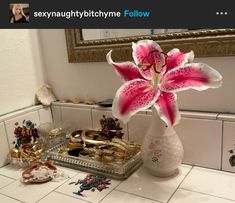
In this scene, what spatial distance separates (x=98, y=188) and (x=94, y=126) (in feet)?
0.98

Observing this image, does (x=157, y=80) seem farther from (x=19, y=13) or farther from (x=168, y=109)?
(x=19, y=13)

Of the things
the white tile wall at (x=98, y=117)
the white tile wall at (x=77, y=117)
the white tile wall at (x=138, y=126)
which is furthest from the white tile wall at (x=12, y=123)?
the white tile wall at (x=138, y=126)

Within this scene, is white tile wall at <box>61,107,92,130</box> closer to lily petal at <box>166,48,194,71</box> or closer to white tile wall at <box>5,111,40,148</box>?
white tile wall at <box>5,111,40,148</box>

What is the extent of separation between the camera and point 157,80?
67 cm

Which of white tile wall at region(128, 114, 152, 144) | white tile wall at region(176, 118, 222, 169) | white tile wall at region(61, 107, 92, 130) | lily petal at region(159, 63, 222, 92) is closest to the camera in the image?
lily petal at region(159, 63, 222, 92)

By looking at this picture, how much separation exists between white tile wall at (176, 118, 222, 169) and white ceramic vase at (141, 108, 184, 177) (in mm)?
77

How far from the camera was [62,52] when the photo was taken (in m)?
1.03

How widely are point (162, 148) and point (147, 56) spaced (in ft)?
0.80

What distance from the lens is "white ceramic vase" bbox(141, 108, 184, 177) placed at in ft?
2.31

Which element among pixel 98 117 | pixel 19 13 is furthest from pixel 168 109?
pixel 19 13

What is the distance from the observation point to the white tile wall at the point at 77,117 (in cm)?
98

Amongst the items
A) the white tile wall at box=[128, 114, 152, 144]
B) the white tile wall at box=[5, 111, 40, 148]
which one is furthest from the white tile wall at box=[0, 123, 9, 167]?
the white tile wall at box=[128, 114, 152, 144]

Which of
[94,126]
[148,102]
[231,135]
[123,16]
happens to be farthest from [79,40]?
[231,135]

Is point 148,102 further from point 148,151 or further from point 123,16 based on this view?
point 123,16
